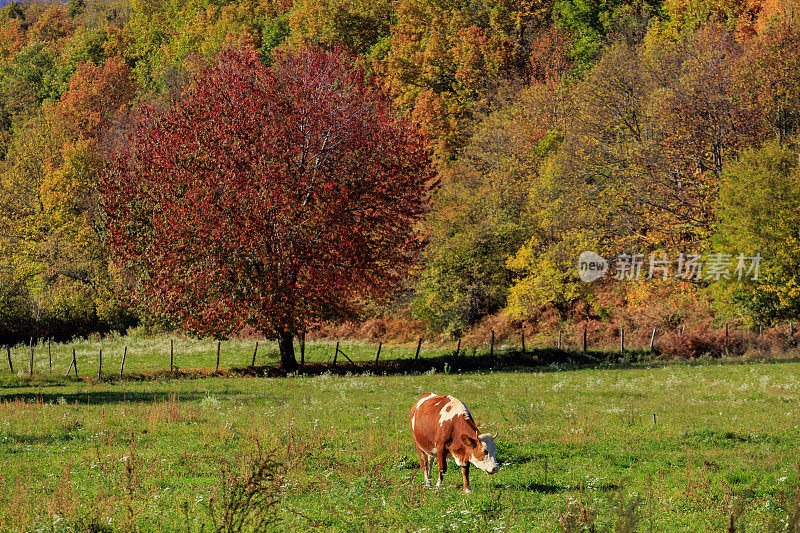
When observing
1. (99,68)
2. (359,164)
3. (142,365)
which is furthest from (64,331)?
(99,68)

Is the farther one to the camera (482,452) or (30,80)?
(30,80)

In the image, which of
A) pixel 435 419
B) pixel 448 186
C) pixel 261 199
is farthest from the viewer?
pixel 448 186

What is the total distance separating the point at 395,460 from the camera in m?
14.6

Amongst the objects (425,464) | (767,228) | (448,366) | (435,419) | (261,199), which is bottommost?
(448,366)

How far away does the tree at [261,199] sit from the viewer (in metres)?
35.2

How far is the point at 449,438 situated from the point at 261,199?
25.4 meters

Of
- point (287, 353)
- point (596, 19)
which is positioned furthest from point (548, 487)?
point (596, 19)

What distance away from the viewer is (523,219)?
202 ft

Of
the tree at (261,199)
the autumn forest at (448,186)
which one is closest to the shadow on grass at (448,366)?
the tree at (261,199)

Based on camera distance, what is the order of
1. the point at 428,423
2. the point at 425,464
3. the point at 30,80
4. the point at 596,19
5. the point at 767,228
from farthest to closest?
the point at 30,80 → the point at 596,19 → the point at 767,228 → the point at 425,464 → the point at 428,423

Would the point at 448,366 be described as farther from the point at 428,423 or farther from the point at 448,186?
the point at 448,186

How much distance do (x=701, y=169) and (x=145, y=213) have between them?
4380 centimetres

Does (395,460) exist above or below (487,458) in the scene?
below

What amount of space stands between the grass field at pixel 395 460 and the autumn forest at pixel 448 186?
10662 millimetres
